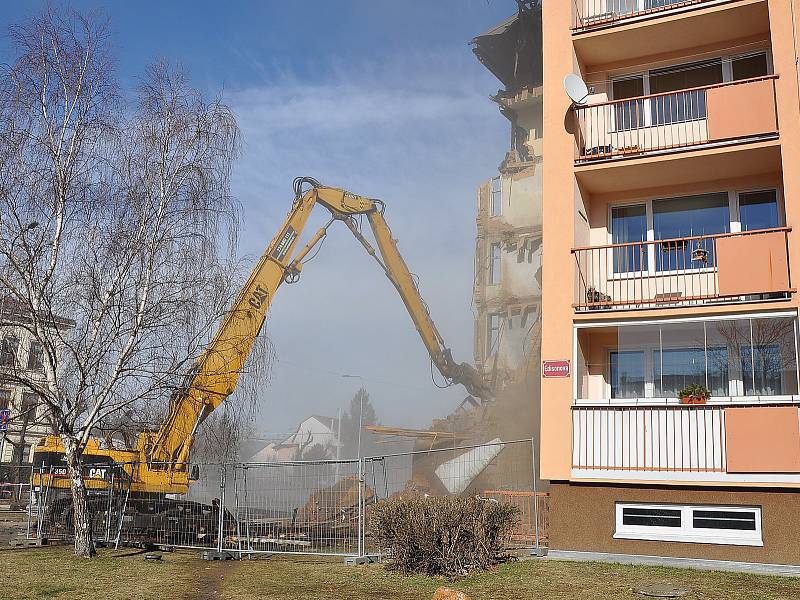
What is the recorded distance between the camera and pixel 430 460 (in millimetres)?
28781

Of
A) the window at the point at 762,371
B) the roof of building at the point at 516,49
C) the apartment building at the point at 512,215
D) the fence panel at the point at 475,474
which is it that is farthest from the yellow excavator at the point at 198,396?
the roof of building at the point at 516,49

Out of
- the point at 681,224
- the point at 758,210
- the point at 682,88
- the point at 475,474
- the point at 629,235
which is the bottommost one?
the point at 475,474

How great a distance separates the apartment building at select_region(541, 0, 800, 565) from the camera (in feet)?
46.0

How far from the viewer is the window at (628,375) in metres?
16.4

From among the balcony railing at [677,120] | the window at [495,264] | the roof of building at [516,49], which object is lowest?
the balcony railing at [677,120]

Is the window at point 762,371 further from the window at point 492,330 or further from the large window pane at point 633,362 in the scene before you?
the window at point 492,330

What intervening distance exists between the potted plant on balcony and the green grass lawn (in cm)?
326

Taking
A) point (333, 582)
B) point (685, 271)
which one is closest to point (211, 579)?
point (333, 582)

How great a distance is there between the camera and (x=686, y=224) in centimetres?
1694

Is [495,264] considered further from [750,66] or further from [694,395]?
[694,395]

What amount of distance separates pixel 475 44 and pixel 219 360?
149ft

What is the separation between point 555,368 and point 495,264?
3818 cm

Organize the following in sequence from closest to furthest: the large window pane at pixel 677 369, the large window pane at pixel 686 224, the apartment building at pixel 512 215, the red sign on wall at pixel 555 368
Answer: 1. the red sign on wall at pixel 555 368
2. the large window pane at pixel 677 369
3. the large window pane at pixel 686 224
4. the apartment building at pixel 512 215

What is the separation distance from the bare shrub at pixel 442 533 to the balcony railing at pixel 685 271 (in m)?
5.09
